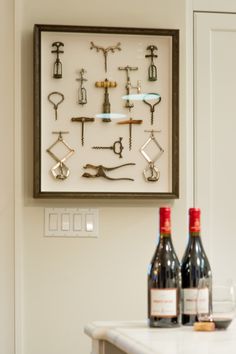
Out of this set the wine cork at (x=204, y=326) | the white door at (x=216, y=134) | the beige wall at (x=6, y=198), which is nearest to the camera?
the wine cork at (x=204, y=326)

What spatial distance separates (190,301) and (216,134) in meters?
1.40

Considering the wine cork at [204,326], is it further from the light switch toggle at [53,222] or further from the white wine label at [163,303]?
the light switch toggle at [53,222]

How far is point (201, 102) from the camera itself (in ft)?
11.1

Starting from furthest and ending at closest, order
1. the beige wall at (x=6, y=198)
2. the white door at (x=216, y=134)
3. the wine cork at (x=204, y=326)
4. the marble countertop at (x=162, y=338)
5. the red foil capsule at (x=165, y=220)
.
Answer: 1. the white door at (x=216, y=134)
2. the beige wall at (x=6, y=198)
3. the red foil capsule at (x=165, y=220)
4. the wine cork at (x=204, y=326)
5. the marble countertop at (x=162, y=338)

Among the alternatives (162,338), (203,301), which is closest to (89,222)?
(203,301)

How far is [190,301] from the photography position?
6.95ft

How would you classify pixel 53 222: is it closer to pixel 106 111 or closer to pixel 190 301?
pixel 106 111

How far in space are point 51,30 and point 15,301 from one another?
3.58 feet

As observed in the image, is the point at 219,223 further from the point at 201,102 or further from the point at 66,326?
the point at 66,326

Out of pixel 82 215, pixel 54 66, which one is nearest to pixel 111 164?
pixel 82 215

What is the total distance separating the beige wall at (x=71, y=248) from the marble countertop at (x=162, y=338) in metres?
0.99

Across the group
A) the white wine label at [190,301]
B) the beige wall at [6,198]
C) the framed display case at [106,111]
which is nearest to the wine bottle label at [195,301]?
the white wine label at [190,301]

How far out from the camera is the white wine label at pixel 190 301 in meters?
Result: 2.11

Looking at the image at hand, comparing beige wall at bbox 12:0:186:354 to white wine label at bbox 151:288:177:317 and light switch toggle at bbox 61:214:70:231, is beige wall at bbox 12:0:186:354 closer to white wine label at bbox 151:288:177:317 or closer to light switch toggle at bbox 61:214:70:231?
light switch toggle at bbox 61:214:70:231
